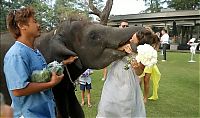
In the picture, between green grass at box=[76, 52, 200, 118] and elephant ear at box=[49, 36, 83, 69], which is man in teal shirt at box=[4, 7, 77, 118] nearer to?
elephant ear at box=[49, 36, 83, 69]

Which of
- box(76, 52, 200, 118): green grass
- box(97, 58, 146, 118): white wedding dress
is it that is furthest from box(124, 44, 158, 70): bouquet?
box(76, 52, 200, 118): green grass

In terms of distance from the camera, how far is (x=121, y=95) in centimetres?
550

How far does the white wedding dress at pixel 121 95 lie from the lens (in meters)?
5.48

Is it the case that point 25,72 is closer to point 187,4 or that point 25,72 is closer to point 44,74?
point 44,74

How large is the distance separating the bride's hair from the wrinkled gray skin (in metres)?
0.11

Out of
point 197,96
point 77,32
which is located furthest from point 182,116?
point 77,32

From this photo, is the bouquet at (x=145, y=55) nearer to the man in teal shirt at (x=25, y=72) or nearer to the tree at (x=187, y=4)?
the man in teal shirt at (x=25, y=72)

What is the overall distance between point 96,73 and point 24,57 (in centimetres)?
1129

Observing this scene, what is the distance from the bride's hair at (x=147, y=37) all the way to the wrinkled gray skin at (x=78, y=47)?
0.35ft

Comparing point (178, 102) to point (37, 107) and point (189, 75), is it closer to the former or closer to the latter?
point (189, 75)

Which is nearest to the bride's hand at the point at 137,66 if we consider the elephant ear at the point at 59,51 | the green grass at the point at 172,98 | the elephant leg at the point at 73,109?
the elephant ear at the point at 59,51

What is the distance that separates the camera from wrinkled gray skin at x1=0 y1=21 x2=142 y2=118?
4.73 m

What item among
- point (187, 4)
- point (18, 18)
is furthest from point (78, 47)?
point (187, 4)

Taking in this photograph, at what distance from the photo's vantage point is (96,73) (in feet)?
48.2
